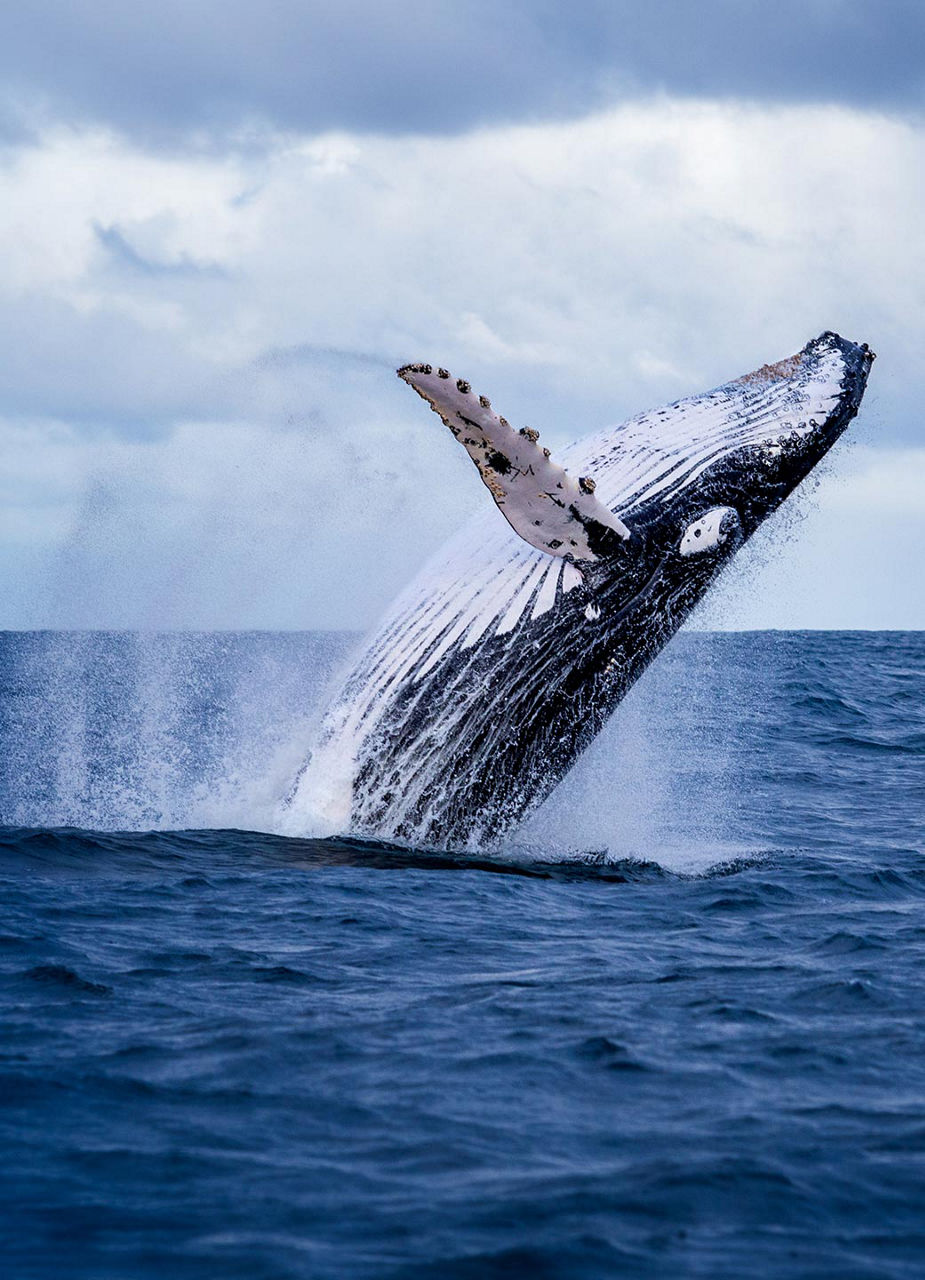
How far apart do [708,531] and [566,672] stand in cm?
162

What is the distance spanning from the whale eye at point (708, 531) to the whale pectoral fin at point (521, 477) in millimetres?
820

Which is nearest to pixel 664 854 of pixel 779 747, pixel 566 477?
pixel 566 477

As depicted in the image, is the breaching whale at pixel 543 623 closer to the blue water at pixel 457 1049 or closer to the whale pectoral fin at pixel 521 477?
the whale pectoral fin at pixel 521 477

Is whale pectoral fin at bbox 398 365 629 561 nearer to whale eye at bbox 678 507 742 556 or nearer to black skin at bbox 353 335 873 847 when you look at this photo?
black skin at bbox 353 335 873 847

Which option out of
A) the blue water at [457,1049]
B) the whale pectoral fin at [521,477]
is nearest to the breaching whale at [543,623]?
the whale pectoral fin at [521,477]

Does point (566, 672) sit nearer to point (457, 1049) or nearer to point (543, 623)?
point (543, 623)

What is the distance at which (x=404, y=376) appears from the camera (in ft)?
30.5

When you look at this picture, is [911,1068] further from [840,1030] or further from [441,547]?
[441,547]

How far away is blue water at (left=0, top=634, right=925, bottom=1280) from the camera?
4.96 meters

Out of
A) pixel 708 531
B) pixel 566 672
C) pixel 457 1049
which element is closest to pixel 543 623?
pixel 566 672

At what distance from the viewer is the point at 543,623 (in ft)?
36.6

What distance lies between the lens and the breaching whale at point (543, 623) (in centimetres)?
1119

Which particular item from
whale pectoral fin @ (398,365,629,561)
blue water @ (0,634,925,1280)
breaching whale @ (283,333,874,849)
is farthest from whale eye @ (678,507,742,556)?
blue water @ (0,634,925,1280)

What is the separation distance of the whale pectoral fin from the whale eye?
82 centimetres
